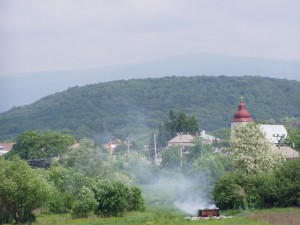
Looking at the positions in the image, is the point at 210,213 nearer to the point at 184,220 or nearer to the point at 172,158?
the point at 184,220

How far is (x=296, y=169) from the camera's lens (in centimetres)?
4250

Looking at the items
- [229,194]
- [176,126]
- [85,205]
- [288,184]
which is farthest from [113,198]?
[176,126]

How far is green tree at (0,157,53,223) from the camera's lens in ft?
136

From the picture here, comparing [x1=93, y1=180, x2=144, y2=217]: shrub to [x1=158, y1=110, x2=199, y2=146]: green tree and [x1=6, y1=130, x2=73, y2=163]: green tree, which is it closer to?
[x1=6, y1=130, x2=73, y2=163]: green tree

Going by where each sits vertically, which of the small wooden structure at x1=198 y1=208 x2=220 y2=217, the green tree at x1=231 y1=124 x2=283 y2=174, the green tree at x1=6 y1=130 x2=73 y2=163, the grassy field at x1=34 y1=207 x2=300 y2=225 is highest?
the green tree at x1=231 y1=124 x2=283 y2=174

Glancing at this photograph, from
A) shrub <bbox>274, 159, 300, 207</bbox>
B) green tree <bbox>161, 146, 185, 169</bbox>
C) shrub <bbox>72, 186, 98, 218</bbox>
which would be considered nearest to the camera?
shrub <bbox>274, 159, 300, 207</bbox>

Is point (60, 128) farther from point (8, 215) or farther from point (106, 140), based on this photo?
point (8, 215)

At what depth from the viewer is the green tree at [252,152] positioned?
51.9 metres

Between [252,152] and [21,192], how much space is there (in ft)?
57.8

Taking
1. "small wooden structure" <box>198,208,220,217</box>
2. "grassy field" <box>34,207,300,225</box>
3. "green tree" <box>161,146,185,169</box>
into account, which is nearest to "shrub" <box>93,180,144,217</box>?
"grassy field" <box>34,207,300,225</box>

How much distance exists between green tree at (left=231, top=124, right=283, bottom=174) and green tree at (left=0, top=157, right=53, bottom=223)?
14936 mm

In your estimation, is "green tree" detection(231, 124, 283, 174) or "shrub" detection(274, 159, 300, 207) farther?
"green tree" detection(231, 124, 283, 174)

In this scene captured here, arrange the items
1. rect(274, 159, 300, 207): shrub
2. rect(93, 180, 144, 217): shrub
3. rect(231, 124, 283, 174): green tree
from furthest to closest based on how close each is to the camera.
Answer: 1. rect(231, 124, 283, 174): green tree
2. rect(93, 180, 144, 217): shrub
3. rect(274, 159, 300, 207): shrub

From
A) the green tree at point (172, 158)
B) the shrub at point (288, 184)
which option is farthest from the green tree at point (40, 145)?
the shrub at point (288, 184)
